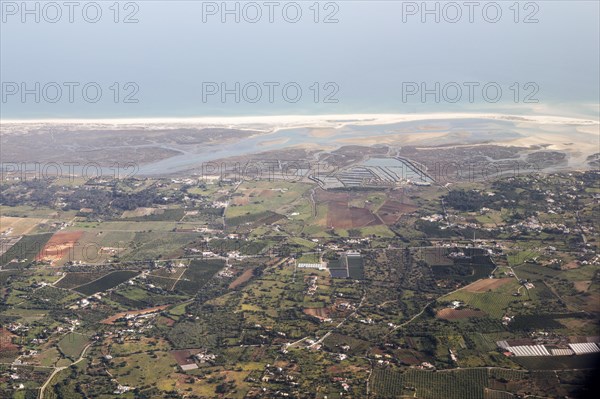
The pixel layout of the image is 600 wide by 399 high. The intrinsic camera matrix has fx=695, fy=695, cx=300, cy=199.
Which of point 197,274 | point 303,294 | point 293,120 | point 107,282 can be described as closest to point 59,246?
point 107,282

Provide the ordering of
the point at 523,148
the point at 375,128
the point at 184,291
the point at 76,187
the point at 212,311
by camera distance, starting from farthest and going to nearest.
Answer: the point at 375,128, the point at 523,148, the point at 76,187, the point at 184,291, the point at 212,311

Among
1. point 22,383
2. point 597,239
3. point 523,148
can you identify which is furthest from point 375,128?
point 22,383

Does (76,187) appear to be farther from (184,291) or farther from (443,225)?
(443,225)

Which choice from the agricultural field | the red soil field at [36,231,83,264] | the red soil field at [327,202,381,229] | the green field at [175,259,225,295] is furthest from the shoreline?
the green field at [175,259,225,295]

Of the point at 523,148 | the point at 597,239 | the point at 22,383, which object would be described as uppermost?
the point at 523,148

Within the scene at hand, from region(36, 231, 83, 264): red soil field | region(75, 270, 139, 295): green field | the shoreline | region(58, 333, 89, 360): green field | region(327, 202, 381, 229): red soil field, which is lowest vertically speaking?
region(58, 333, 89, 360): green field

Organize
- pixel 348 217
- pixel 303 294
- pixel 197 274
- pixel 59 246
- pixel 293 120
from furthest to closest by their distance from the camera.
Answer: pixel 293 120 < pixel 348 217 < pixel 59 246 < pixel 197 274 < pixel 303 294

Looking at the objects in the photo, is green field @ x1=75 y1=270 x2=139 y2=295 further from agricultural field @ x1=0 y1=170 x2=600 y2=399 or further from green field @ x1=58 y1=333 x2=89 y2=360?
green field @ x1=58 y1=333 x2=89 y2=360

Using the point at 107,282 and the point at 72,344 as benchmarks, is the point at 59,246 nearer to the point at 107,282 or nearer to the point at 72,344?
the point at 107,282

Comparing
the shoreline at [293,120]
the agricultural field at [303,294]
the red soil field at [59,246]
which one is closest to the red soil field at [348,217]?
the agricultural field at [303,294]

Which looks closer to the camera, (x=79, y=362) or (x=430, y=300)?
(x=79, y=362)

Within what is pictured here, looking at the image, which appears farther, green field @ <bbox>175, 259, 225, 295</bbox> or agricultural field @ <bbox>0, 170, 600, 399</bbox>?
green field @ <bbox>175, 259, 225, 295</bbox>
